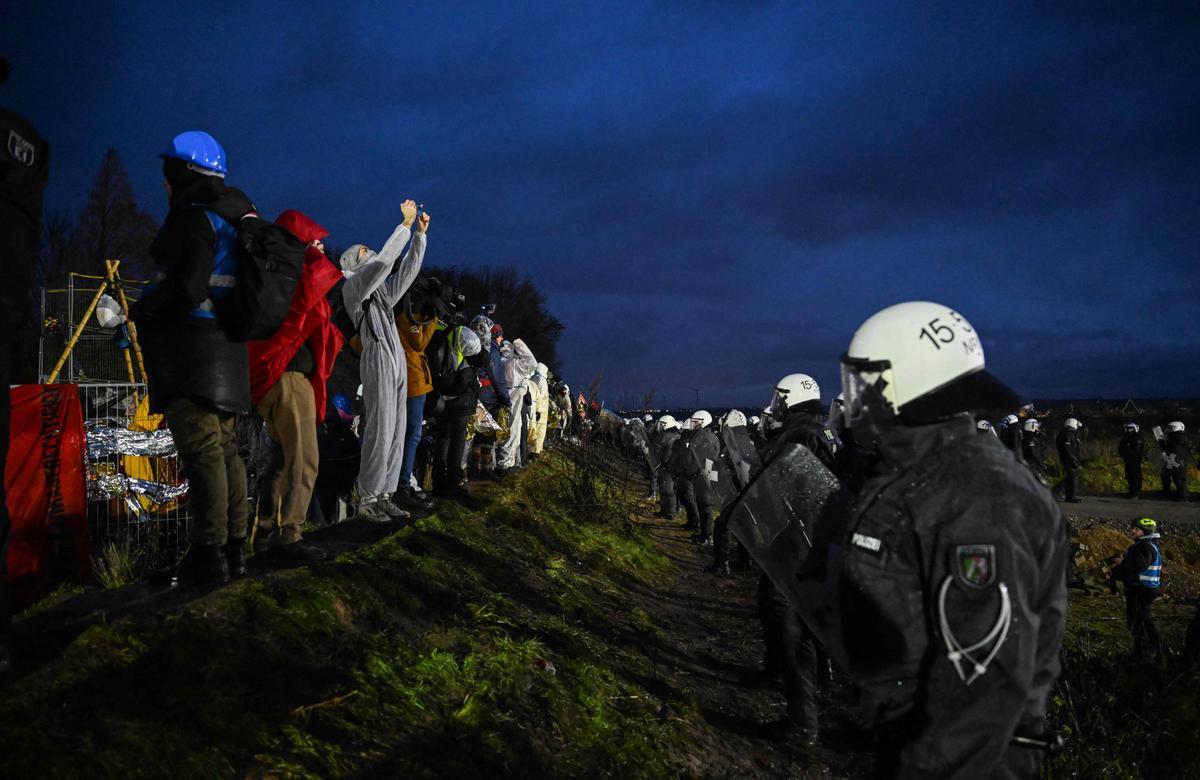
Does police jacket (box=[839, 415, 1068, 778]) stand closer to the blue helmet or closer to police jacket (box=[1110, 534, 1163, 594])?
the blue helmet

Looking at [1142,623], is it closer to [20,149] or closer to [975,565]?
[975,565]

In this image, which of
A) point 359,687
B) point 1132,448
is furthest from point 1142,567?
point 1132,448

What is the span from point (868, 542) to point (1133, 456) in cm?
2843

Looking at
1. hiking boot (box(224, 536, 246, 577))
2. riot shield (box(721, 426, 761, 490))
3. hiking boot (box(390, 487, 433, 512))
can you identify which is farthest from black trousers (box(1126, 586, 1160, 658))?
hiking boot (box(224, 536, 246, 577))

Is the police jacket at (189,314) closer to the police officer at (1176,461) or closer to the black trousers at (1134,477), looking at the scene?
the police officer at (1176,461)

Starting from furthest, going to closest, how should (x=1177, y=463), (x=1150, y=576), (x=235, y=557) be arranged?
1. (x=1177, y=463)
2. (x=1150, y=576)
3. (x=235, y=557)

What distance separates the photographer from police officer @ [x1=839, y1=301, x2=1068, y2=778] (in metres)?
1.84

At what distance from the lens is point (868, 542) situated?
209 centimetres

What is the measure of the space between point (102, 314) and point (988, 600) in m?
9.16

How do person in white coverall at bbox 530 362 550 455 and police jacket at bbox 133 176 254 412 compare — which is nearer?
police jacket at bbox 133 176 254 412

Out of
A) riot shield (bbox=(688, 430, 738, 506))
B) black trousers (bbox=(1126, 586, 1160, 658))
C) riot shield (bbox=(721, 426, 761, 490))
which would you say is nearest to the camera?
riot shield (bbox=(721, 426, 761, 490))

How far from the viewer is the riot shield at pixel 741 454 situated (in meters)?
7.43

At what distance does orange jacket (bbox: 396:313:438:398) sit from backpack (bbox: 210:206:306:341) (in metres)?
2.95

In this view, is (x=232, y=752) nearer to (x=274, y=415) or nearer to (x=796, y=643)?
(x=274, y=415)
